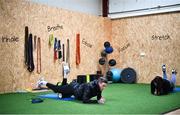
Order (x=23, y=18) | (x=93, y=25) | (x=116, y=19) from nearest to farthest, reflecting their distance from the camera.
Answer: (x=23, y=18), (x=93, y=25), (x=116, y=19)

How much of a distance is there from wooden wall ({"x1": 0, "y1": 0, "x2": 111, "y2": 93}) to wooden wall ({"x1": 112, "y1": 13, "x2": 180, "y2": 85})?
68 cm

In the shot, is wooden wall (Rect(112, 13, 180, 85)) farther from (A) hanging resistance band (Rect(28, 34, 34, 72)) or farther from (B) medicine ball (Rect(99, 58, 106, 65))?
(A) hanging resistance band (Rect(28, 34, 34, 72))

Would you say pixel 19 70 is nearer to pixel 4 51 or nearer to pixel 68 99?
pixel 4 51

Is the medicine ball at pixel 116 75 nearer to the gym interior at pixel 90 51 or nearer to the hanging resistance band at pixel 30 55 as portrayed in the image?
the gym interior at pixel 90 51

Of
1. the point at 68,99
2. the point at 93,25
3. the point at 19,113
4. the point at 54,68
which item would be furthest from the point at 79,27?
the point at 19,113

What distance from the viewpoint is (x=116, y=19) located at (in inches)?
414

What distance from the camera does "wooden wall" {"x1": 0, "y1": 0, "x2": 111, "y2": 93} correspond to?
707 cm

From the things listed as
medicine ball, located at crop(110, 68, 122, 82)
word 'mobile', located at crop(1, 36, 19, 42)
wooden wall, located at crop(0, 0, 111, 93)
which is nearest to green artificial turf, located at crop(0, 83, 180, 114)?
wooden wall, located at crop(0, 0, 111, 93)

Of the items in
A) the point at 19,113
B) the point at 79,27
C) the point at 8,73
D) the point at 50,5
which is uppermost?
the point at 50,5

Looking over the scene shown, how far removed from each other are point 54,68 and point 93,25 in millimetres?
2300

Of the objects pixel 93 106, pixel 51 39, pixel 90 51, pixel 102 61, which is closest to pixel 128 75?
pixel 102 61

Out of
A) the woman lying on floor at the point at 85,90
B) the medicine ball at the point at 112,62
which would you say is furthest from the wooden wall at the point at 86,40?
the woman lying on floor at the point at 85,90

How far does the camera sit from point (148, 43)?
381 inches

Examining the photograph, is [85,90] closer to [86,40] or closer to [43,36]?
[43,36]
